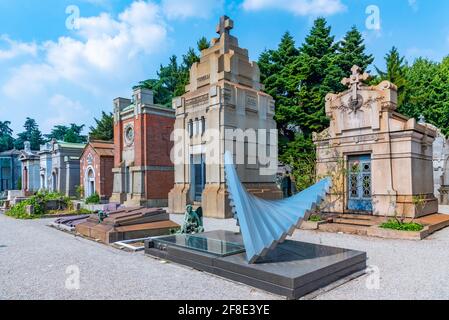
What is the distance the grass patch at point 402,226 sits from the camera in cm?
1046

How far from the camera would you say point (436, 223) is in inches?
450

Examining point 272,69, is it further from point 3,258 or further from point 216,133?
point 3,258

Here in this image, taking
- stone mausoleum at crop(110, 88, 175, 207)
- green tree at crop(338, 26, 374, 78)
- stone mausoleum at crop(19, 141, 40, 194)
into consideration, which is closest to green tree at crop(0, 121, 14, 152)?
stone mausoleum at crop(19, 141, 40, 194)

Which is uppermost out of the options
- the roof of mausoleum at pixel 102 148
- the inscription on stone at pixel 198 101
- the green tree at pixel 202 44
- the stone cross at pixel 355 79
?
the green tree at pixel 202 44

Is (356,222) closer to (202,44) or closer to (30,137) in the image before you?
(202,44)

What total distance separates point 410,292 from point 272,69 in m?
21.9

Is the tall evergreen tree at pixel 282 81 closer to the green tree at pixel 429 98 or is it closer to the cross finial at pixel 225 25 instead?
the cross finial at pixel 225 25

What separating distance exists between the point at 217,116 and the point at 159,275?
11755 millimetres

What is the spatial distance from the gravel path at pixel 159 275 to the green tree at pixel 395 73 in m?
19.9

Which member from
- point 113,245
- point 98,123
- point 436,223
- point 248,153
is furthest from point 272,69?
point 98,123

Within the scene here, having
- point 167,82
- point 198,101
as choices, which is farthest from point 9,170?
point 198,101

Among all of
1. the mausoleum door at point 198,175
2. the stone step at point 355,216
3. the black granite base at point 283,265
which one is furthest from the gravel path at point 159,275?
the mausoleum door at point 198,175

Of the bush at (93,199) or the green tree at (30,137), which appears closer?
the bush at (93,199)

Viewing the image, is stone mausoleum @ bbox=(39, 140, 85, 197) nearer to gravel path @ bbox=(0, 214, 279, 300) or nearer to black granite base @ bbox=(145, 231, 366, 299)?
→ gravel path @ bbox=(0, 214, 279, 300)
